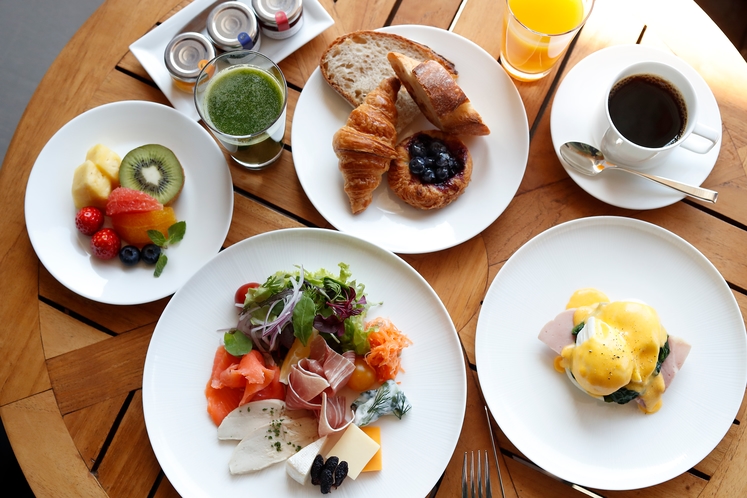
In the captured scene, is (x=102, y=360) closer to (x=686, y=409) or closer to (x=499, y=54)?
(x=499, y=54)

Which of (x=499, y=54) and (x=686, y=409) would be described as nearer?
(x=686, y=409)

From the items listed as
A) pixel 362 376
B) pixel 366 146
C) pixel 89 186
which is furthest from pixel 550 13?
pixel 89 186

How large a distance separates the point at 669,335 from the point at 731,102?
2.63 feet

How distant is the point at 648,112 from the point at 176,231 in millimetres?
1490

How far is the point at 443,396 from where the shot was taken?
61.9 inches

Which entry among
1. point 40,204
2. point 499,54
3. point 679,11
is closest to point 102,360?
point 40,204

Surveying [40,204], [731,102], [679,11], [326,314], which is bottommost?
[326,314]

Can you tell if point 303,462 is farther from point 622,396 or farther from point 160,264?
point 622,396

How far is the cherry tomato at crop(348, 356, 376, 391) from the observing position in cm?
156

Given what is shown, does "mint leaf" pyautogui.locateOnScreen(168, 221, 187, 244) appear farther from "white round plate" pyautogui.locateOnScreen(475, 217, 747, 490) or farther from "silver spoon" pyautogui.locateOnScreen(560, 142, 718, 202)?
"silver spoon" pyautogui.locateOnScreen(560, 142, 718, 202)

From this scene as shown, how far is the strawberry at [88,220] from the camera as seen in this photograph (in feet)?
5.28

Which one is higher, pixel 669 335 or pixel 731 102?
pixel 731 102

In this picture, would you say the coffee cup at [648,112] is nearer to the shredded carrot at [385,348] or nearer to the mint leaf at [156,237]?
the shredded carrot at [385,348]

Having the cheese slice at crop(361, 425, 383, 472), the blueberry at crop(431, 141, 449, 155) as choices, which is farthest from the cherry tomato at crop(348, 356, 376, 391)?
the blueberry at crop(431, 141, 449, 155)
